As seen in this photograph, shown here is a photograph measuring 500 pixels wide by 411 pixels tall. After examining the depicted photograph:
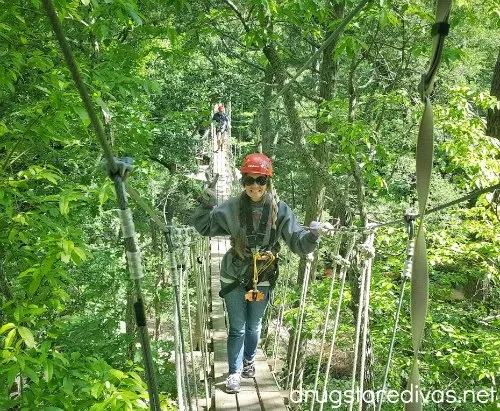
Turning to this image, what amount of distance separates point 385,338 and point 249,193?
268 centimetres

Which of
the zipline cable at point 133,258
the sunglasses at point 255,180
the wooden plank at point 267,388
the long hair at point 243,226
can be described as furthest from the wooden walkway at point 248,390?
the zipline cable at point 133,258

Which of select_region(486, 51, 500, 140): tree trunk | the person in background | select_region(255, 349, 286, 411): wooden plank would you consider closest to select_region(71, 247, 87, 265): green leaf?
select_region(255, 349, 286, 411): wooden plank

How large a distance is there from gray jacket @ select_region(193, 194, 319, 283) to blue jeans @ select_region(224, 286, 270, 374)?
94 mm

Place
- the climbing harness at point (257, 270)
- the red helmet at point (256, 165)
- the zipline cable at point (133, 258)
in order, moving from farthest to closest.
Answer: the climbing harness at point (257, 270) < the red helmet at point (256, 165) < the zipline cable at point (133, 258)

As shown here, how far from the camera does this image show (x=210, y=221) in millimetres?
1922

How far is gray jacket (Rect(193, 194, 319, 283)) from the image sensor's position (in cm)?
188

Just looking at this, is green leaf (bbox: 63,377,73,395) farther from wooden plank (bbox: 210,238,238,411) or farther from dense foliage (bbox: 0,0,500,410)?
wooden plank (bbox: 210,238,238,411)

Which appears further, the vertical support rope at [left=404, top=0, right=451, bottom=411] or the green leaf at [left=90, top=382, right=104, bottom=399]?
the green leaf at [left=90, top=382, right=104, bottom=399]

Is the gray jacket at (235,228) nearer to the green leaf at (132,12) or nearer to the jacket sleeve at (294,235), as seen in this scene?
the jacket sleeve at (294,235)

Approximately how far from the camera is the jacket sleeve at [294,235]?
1.86 m

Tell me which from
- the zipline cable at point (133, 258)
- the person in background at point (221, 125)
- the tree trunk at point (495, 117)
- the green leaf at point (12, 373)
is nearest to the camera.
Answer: the zipline cable at point (133, 258)

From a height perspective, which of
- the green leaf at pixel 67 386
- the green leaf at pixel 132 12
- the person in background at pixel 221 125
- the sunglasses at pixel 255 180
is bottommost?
the green leaf at pixel 67 386

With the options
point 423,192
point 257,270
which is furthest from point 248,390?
point 423,192

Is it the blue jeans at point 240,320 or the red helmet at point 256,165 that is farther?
the blue jeans at point 240,320
